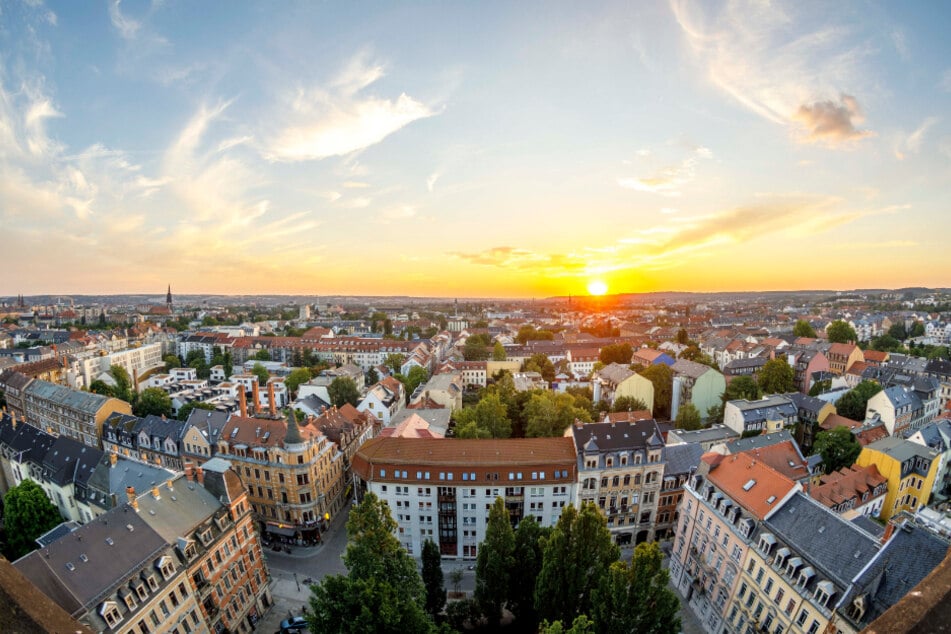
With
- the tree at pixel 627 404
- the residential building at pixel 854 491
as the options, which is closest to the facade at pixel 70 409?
the tree at pixel 627 404

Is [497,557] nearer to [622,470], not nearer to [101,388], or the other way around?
[622,470]

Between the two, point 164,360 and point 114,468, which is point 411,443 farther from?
point 164,360

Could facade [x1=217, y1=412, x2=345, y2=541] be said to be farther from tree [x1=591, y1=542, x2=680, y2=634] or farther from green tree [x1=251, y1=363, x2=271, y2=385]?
green tree [x1=251, y1=363, x2=271, y2=385]

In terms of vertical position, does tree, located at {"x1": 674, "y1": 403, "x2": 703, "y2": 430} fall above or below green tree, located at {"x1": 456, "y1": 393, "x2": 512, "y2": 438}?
below

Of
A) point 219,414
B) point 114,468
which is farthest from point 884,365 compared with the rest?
point 114,468

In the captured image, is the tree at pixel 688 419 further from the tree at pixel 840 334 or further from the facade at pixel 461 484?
the tree at pixel 840 334

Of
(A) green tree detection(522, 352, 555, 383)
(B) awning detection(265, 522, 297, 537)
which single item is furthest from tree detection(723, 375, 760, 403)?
(B) awning detection(265, 522, 297, 537)
